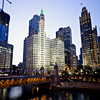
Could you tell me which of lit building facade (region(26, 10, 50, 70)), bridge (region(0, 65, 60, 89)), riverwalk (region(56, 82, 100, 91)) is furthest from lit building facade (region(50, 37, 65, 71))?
bridge (region(0, 65, 60, 89))

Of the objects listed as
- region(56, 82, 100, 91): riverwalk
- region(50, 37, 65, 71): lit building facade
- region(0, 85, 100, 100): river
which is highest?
region(50, 37, 65, 71): lit building facade

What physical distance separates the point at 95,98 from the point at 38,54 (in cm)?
13311

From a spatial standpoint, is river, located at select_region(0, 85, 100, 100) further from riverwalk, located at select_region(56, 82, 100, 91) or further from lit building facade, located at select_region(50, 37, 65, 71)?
lit building facade, located at select_region(50, 37, 65, 71)

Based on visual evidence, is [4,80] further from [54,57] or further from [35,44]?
[54,57]

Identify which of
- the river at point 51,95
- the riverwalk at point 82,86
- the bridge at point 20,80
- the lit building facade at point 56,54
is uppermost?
the lit building facade at point 56,54

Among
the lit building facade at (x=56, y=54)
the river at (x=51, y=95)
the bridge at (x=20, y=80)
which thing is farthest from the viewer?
the lit building facade at (x=56, y=54)

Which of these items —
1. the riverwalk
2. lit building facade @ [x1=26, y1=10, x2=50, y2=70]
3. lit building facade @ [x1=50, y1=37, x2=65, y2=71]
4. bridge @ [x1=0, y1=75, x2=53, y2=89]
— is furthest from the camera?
lit building facade @ [x1=50, y1=37, x2=65, y2=71]

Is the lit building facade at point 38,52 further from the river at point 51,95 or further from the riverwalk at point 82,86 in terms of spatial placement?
the river at point 51,95

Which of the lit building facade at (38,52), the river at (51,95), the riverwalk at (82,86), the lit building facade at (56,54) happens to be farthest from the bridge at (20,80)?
the lit building facade at (56,54)

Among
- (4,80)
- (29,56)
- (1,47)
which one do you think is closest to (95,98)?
(4,80)

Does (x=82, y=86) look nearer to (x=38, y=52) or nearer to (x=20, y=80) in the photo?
(x=20, y=80)

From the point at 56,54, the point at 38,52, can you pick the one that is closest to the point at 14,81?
the point at 38,52

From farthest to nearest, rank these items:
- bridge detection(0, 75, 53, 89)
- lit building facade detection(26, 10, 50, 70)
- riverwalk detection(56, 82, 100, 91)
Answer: lit building facade detection(26, 10, 50, 70), riverwalk detection(56, 82, 100, 91), bridge detection(0, 75, 53, 89)

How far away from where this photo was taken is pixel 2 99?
51.8 meters
